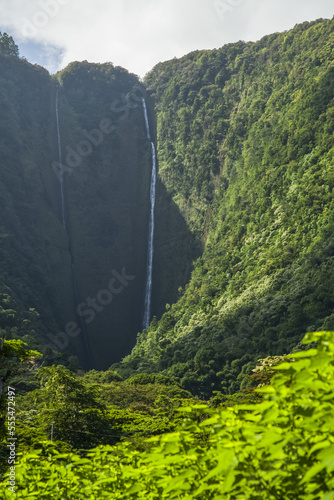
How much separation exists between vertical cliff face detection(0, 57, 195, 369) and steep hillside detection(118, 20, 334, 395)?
16.4ft

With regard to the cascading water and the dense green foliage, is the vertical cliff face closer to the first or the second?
the cascading water

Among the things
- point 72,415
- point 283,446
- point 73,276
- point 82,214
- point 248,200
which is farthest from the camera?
point 82,214

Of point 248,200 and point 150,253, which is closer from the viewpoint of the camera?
point 248,200

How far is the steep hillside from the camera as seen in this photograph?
90.1 ft

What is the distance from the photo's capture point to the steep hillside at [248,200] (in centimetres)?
2747

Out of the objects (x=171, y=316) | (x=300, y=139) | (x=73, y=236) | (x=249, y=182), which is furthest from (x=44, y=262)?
(x=300, y=139)

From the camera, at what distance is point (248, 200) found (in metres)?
40.8

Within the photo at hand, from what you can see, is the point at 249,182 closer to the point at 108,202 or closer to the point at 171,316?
the point at 171,316

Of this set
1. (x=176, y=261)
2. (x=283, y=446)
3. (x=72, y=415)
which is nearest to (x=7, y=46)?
(x=176, y=261)

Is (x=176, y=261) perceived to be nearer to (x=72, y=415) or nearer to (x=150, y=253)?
(x=150, y=253)

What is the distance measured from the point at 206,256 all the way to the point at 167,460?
41615 millimetres

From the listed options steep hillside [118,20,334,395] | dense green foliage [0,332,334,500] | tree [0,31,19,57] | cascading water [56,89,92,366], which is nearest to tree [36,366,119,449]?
dense green foliage [0,332,334,500]

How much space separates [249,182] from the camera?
42094 mm

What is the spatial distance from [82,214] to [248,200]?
23.5m
